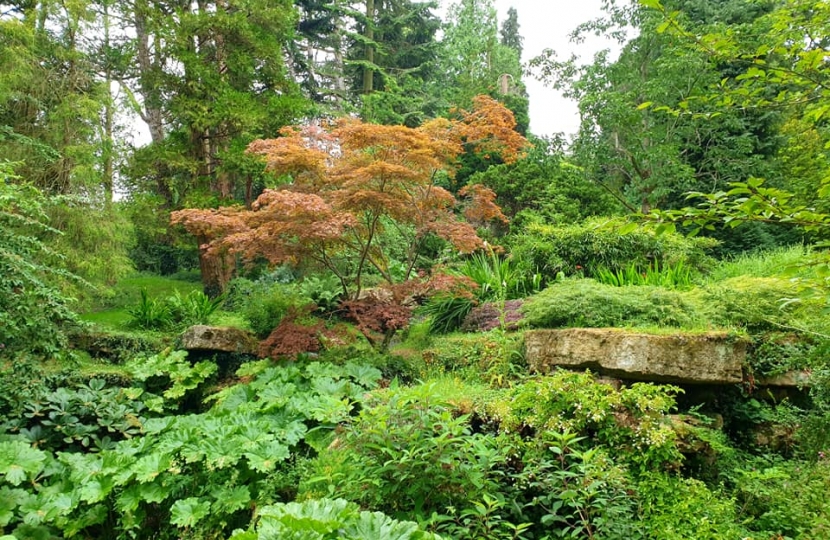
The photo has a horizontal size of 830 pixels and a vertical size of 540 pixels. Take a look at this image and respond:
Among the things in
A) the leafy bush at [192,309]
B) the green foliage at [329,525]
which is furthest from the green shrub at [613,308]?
the leafy bush at [192,309]

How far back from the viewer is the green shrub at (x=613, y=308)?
13.2ft

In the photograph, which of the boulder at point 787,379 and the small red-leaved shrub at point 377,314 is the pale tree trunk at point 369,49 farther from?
the boulder at point 787,379

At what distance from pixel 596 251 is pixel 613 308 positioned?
215 centimetres

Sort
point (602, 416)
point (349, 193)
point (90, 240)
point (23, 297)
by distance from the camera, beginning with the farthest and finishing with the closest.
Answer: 1. point (90, 240)
2. point (349, 193)
3. point (23, 297)
4. point (602, 416)

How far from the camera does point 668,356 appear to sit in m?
3.51

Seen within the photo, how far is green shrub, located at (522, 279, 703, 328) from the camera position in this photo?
4027 millimetres

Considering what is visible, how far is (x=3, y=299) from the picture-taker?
4012 millimetres

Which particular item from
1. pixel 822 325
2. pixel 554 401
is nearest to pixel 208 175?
pixel 554 401

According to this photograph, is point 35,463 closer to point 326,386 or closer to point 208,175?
point 326,386

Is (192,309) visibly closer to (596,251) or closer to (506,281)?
(506,281)

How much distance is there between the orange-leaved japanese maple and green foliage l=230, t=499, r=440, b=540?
2.85 meters

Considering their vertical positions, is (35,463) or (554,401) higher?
(554,401)

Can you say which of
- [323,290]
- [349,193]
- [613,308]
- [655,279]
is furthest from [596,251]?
[323,290]

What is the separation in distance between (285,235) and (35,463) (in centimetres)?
280
